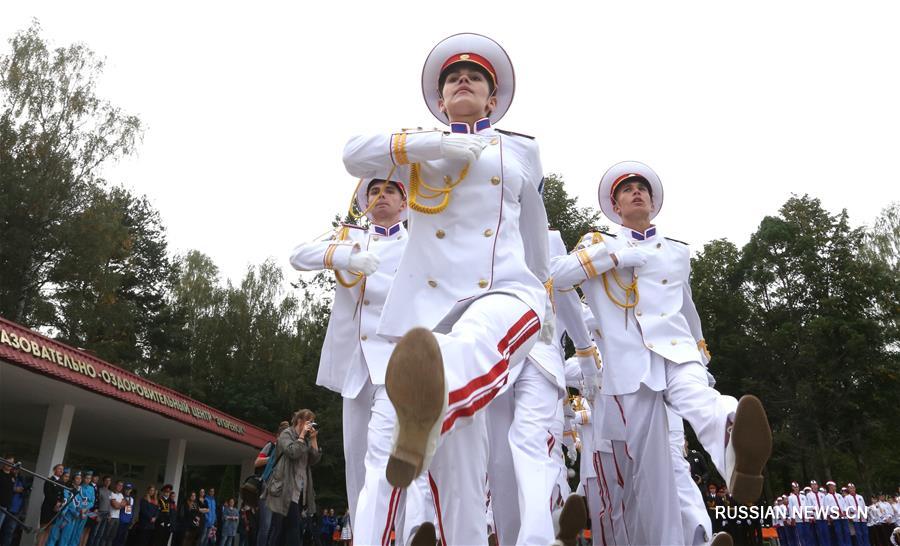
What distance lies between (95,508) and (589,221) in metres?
22.4

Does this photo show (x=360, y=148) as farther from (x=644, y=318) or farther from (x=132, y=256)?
(x=132, y=256)

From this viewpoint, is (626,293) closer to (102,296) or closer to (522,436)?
(522,436)

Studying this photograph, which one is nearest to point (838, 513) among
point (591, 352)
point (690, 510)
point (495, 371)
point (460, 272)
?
point (690, 510)

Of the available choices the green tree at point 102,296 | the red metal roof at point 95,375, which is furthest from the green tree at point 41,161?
the red metal roof at point 95,375

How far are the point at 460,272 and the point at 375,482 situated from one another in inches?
60.4

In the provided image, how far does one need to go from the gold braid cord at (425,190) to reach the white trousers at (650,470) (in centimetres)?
283

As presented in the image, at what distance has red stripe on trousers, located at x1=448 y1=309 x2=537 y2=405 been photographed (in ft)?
9.17

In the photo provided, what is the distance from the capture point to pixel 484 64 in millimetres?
4320

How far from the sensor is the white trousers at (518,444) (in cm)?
446

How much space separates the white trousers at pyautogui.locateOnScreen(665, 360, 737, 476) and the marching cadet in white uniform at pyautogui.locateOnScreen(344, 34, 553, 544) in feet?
3.66

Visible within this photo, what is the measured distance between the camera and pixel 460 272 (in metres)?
3.60

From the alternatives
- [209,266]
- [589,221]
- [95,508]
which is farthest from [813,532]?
[209,266]

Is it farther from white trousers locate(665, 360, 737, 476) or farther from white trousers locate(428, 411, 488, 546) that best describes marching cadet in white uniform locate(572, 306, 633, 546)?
white trousers locate(428, 411, 488, 546)

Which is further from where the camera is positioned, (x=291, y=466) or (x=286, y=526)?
(x=286, y=526)
